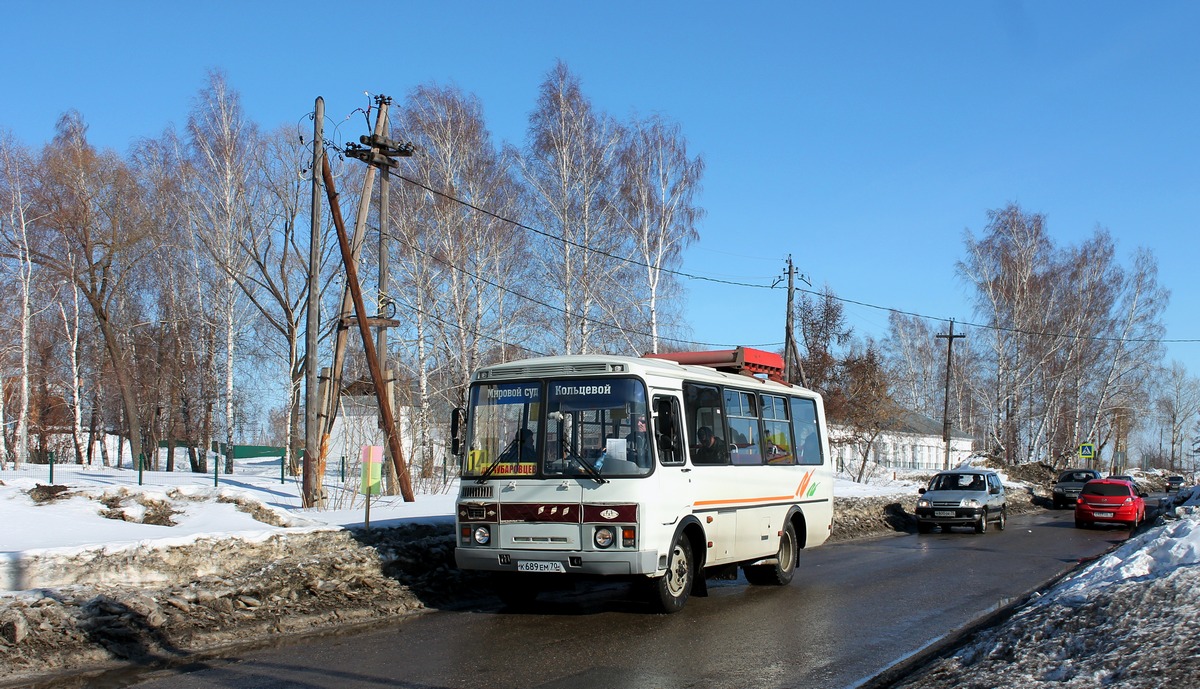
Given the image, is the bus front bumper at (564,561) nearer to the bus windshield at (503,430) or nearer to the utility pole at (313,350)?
the bus windshield at (503,430)

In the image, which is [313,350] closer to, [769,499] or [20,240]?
[769,499]

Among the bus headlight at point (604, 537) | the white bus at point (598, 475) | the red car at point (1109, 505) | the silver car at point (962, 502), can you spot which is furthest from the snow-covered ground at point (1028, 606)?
the red car at point (1109, 505)

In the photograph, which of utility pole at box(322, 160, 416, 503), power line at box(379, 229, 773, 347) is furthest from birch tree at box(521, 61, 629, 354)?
utility pole at box(322, 160, 416, 503)

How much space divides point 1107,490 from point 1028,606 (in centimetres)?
2263

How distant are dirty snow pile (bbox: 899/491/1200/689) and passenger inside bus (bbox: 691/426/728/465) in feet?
13.5

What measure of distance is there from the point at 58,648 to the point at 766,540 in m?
8.42

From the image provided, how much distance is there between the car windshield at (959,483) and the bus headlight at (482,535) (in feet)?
63.6

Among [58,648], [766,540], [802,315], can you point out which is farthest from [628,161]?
[58,648]

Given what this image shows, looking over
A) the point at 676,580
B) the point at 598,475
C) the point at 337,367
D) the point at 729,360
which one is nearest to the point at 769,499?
the point at 729,360

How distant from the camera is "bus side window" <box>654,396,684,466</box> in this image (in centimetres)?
1055

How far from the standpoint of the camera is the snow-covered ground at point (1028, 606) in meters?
6.14

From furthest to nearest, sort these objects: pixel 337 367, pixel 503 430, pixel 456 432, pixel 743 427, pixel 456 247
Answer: pixel 456 247 < pixel 337 367 < pixel 743 427 < pixel 456 432 < pixel 503 430

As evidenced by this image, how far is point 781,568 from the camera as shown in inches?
543

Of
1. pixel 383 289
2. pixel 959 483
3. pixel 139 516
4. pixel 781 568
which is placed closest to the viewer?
pixel 139 516
